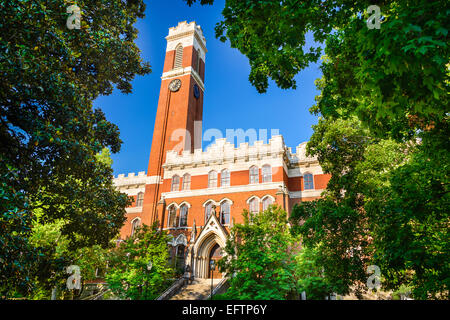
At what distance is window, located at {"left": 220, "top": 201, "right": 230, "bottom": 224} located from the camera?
27.4m

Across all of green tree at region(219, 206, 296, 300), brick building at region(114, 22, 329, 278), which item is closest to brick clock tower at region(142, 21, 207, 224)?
brick building at region(114, 22, 329, 278)

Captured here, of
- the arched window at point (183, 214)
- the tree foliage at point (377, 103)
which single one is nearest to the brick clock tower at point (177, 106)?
the arched window at point (183, 214)

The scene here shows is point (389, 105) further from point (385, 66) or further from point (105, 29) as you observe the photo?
point (105, 29)

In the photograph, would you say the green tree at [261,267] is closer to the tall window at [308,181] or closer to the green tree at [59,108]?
the green tree at [59,108]

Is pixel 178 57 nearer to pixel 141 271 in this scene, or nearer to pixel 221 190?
pixel 221 190

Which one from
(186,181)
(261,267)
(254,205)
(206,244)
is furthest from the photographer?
(186,181)

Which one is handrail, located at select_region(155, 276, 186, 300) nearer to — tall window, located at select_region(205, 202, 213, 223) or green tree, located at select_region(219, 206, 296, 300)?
tall window, located at select_region(205, 202, 213, 223)

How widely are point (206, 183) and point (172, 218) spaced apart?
536cm

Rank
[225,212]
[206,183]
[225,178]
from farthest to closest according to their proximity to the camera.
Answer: [206,183]
[225,178]
[225,212]

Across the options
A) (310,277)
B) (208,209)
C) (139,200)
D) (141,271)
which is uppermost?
(139,200)

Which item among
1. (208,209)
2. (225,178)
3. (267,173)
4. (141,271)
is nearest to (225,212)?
(208,209)

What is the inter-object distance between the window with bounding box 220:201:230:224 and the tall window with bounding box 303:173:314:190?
8.42m

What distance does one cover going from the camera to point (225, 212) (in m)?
27.9
